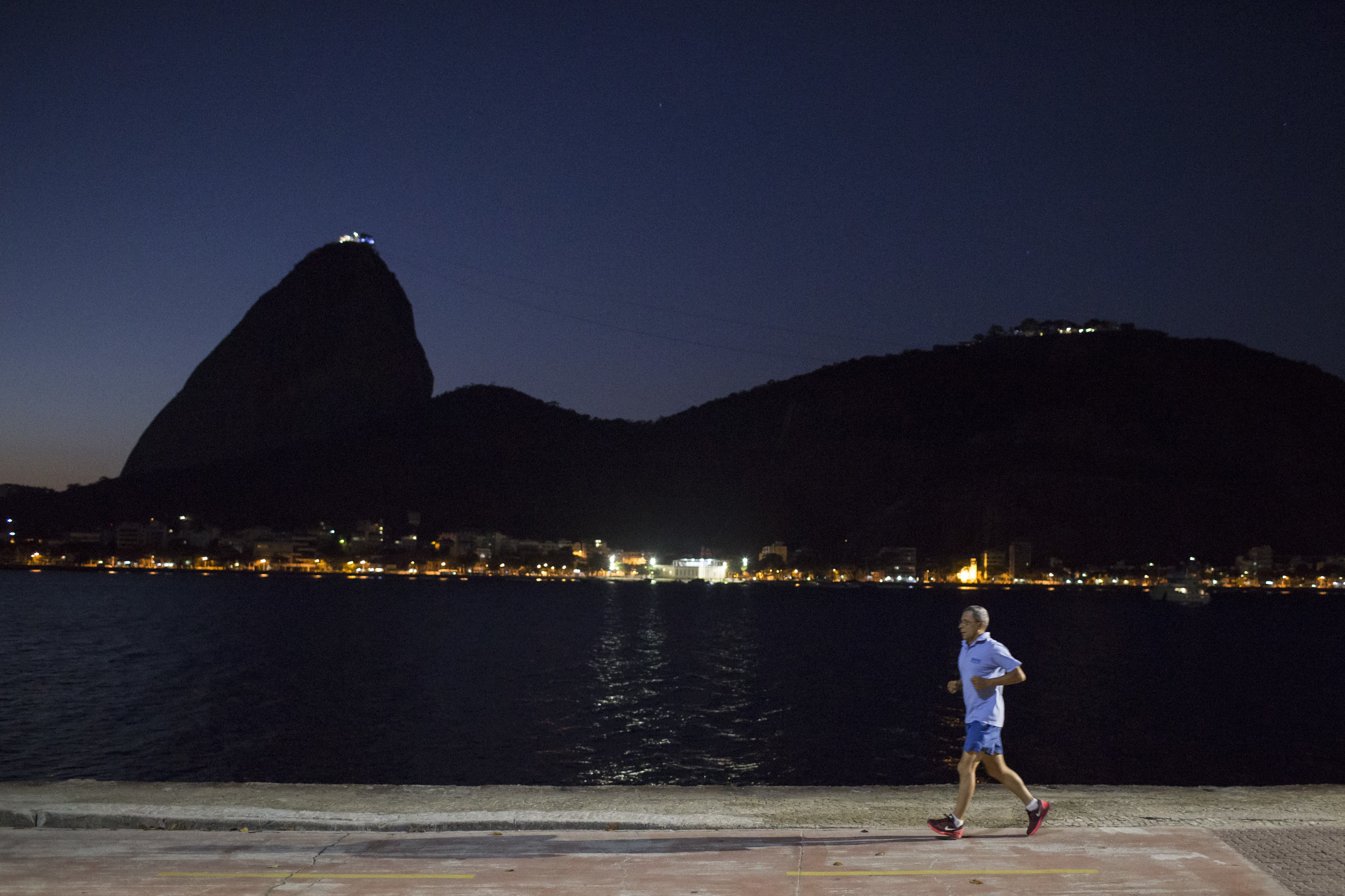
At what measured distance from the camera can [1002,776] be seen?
26.0 feet

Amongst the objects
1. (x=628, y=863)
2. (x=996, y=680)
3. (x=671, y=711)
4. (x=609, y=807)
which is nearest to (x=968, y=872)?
(x=996, y=680)

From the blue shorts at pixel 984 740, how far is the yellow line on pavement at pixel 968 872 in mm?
1165

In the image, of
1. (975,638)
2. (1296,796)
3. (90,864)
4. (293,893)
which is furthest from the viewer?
(1296,796)

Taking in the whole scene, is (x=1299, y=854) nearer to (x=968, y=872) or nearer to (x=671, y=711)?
(x=968, y=872)

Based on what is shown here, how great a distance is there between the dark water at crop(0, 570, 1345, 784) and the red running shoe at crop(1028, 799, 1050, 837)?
15166 millimetres

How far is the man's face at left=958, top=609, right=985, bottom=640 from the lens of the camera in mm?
8344

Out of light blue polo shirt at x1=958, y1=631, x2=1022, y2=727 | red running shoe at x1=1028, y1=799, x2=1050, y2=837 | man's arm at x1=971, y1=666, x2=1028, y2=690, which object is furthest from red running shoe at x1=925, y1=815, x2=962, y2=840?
man's arm at x1=971, y1=666, x2=1028, y2=690

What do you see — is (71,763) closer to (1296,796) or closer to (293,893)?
(293,893)

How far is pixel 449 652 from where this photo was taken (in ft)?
205

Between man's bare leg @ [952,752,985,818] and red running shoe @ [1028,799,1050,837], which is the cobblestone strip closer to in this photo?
red running shoe @ [1028,799,1050,837]

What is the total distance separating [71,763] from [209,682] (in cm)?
1895

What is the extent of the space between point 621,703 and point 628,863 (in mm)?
34171

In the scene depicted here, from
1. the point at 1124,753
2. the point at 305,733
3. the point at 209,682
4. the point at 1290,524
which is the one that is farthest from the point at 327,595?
the point at 1290,524

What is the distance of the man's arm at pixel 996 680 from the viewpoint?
802 cm
